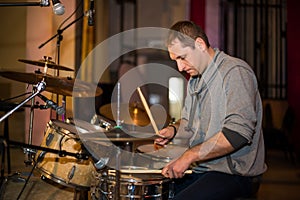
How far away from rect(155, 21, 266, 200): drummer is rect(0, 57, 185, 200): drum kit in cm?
17

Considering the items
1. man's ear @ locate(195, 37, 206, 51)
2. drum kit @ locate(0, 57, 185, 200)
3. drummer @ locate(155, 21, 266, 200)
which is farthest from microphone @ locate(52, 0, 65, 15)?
man's ear @ locate(195, 37, 206, 51)

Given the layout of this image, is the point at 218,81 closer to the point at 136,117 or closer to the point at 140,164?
the point at 140,164

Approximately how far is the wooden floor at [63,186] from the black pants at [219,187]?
0.65 metres

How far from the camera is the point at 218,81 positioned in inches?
73.5

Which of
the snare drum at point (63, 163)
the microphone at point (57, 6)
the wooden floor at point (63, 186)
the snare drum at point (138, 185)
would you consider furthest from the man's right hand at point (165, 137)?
the microphone at point (57, 6)

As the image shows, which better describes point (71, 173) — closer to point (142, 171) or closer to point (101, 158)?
point (101, 158)

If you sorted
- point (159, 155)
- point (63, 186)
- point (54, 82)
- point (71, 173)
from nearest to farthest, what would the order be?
point (159, 155), point (71, 173), point (54, 82), point (63, 186)

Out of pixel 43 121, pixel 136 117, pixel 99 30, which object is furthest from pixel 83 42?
pixel 136 117

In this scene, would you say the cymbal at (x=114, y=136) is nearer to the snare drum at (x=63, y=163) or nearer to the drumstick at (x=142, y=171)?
the drumstick at (x=142, y=171)

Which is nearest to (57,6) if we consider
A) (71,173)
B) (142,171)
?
(142,171)

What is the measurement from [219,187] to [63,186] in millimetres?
→ 1722

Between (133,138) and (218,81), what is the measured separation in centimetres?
49

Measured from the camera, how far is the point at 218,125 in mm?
1849

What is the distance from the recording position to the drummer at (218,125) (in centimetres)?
169
